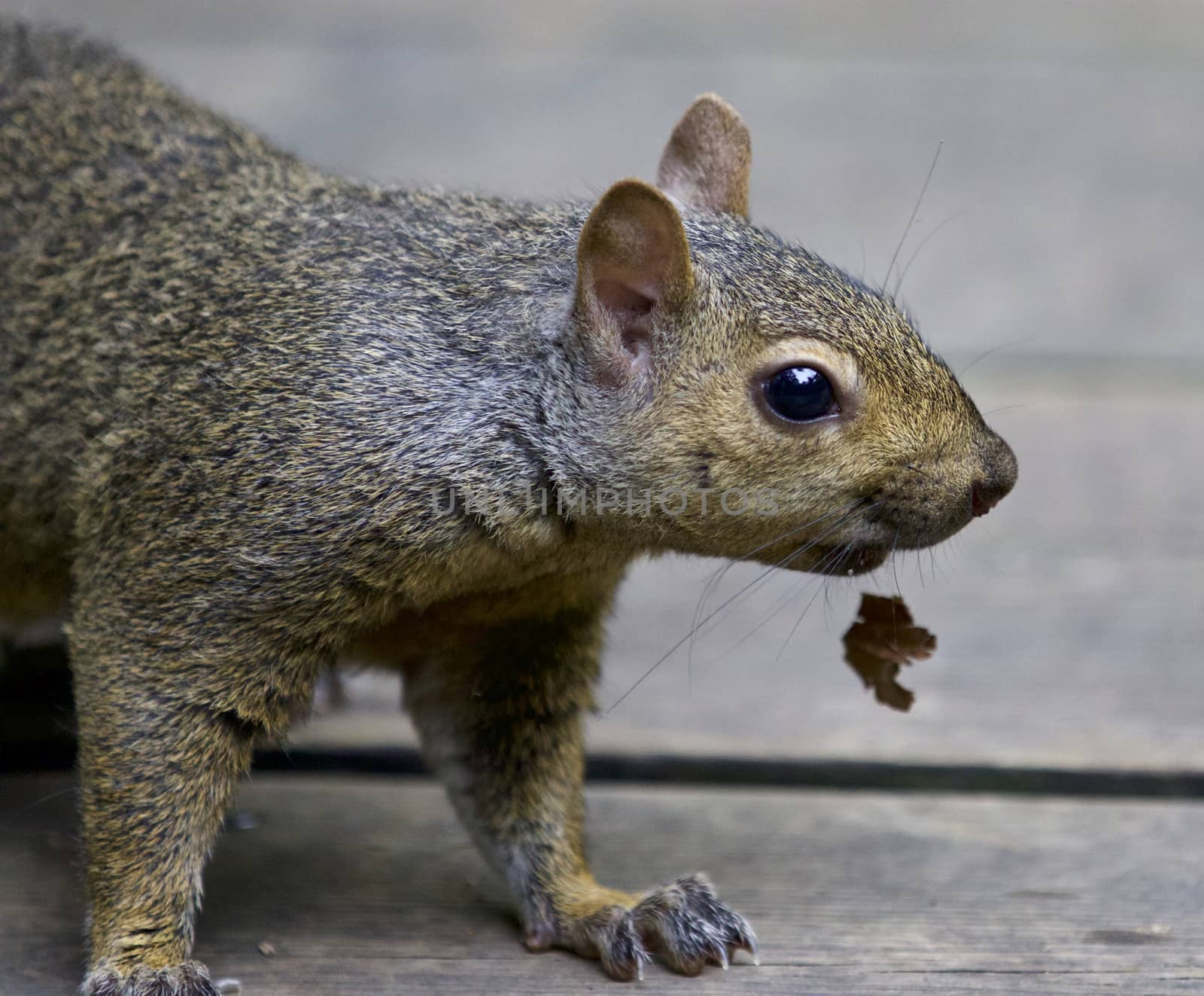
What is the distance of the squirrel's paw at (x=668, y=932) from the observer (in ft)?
7.70

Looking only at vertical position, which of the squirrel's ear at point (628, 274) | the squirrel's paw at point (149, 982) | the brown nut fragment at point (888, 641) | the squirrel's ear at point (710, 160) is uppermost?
the squirrel's ear at point (710, 160)

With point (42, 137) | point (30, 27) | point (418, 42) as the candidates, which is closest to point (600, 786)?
point (42, 137)

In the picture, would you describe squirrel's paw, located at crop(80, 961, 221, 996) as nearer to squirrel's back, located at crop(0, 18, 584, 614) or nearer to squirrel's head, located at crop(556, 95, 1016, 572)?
squirrel's back, located at crop(0, 18, 584, 614)

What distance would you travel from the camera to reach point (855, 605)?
12.6 feet

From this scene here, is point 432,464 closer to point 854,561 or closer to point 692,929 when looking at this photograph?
point 854,561

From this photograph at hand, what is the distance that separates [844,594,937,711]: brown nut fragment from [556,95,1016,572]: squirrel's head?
0.77 feet

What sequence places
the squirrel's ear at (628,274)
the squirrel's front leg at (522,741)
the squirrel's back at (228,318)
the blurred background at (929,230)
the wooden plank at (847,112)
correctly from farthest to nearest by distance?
the wooden plank at (847,112)
the blurred background at (929,230)
the squirrel's front leg at (522,741)
the squirrel's back at (228,318)
the squirrel's ear at (628,274)

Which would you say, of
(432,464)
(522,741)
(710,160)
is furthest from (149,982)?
(710,160)

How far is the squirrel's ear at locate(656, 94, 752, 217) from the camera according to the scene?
271 centimetres

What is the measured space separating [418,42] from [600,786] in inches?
196

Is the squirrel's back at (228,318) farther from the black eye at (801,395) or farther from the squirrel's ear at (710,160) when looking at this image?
the black eye at (801,395)

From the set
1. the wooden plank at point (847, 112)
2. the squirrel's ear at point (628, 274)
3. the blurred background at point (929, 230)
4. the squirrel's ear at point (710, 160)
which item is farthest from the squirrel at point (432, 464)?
the wooden plank at point (847, 112)

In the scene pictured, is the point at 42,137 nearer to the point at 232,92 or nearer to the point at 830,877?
the point at 830,877

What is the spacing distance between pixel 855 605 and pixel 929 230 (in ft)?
7.18
